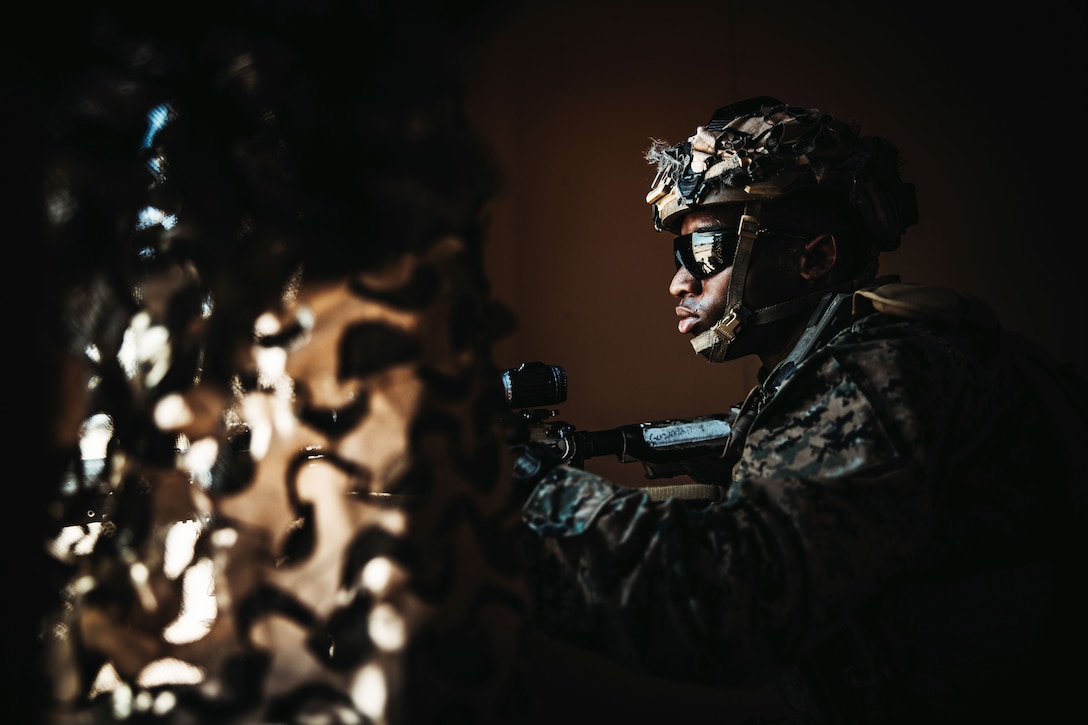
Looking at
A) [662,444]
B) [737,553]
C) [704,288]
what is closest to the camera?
[737,553]

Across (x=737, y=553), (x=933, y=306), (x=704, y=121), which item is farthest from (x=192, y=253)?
(x=704, y=121)

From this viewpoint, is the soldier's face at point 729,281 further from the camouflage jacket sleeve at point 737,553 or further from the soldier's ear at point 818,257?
the camouflage jacket sleeve at point 737,553

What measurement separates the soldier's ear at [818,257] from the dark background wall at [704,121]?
100cm

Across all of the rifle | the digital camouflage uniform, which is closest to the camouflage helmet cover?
the digital camouflage uniform

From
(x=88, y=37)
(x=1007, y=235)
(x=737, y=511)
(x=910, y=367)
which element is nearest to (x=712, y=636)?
(x=737, y=511)

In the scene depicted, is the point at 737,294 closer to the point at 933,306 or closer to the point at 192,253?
the point at 933,306

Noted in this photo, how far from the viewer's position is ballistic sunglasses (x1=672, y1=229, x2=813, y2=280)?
1.61 m

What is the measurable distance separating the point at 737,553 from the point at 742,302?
2.85 feet

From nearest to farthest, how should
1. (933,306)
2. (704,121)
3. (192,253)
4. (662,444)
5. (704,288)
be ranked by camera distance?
(192,253) < (933,306) < (704,288) < (662,444) < (704,121)

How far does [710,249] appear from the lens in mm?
1636

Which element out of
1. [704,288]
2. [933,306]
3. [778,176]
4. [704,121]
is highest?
[704,121]

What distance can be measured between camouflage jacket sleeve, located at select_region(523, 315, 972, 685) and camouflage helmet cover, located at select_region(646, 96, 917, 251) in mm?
736

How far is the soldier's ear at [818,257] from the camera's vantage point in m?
1.61

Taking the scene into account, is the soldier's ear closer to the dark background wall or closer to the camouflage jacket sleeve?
the camouflage jacket sleeve
